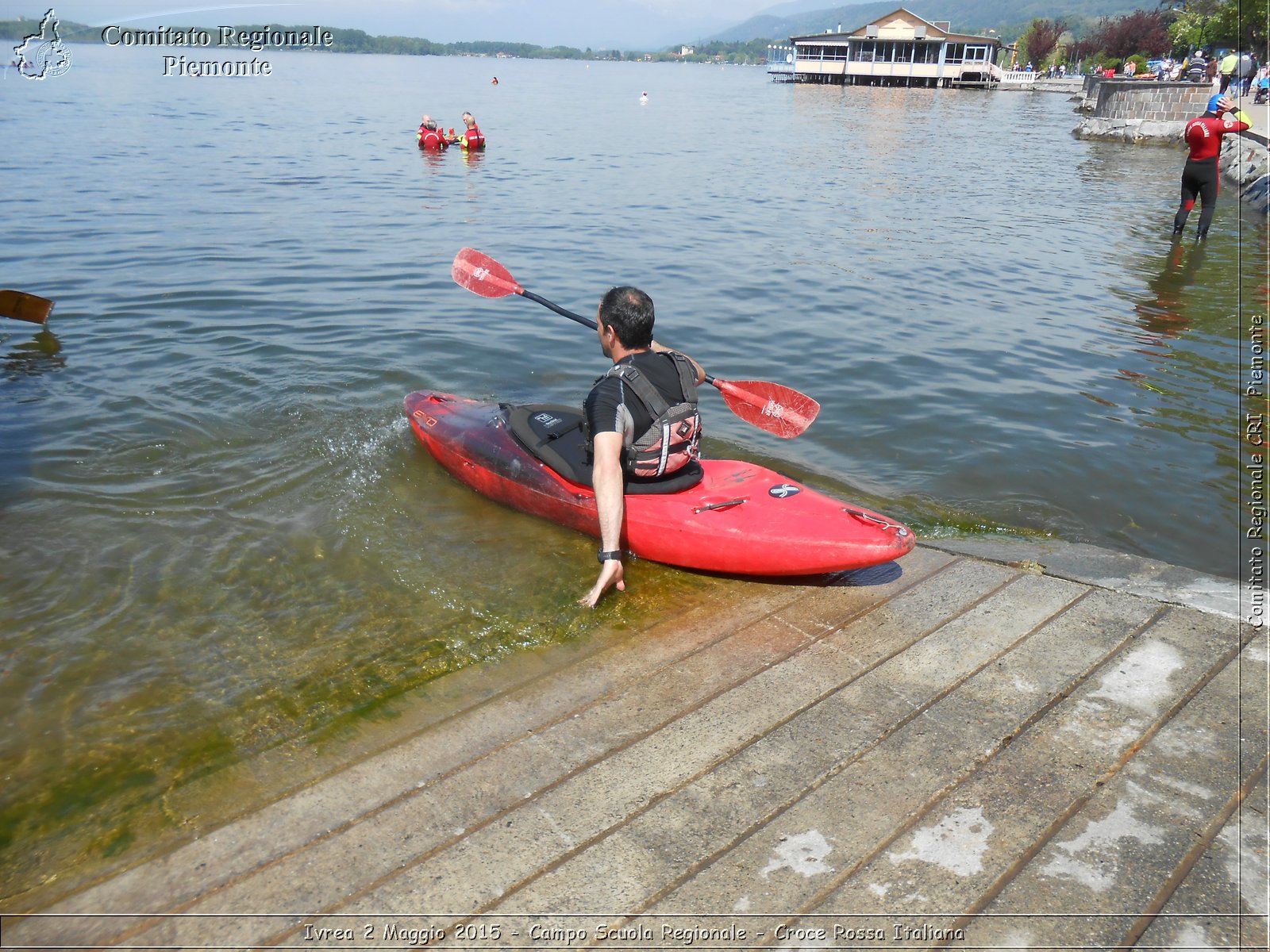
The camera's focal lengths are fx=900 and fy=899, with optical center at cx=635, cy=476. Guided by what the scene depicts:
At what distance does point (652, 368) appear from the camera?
4.57 m

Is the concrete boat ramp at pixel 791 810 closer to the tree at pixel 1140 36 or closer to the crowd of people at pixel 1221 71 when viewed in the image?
the crowd of people at pixel 1221 71

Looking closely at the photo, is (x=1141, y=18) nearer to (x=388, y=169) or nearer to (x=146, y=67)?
(x=388, y=169)

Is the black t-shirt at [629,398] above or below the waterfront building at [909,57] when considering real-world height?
below

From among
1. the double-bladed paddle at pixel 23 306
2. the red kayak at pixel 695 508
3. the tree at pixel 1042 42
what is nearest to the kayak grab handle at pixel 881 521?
the red kayak at pixel 695 508

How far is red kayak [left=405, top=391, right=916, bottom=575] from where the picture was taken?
4523 mm

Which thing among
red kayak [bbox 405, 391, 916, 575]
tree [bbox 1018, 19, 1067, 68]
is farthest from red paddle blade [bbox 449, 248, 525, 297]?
tree [bbox 1018, 19, 1067, 68]

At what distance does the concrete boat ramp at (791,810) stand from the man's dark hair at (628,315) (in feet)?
5.00

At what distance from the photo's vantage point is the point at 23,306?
888 cm

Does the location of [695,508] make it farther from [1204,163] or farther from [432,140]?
[432,140]

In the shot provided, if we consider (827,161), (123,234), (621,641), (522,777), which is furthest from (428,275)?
(827,161)

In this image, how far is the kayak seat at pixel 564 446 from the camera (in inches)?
194

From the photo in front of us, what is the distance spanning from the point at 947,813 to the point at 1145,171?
2456 cm

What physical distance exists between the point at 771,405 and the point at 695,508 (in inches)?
46.3

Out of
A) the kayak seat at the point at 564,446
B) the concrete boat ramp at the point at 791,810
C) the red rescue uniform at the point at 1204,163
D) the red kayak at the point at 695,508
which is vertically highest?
the red rescue uniform at the point at 1204,163
